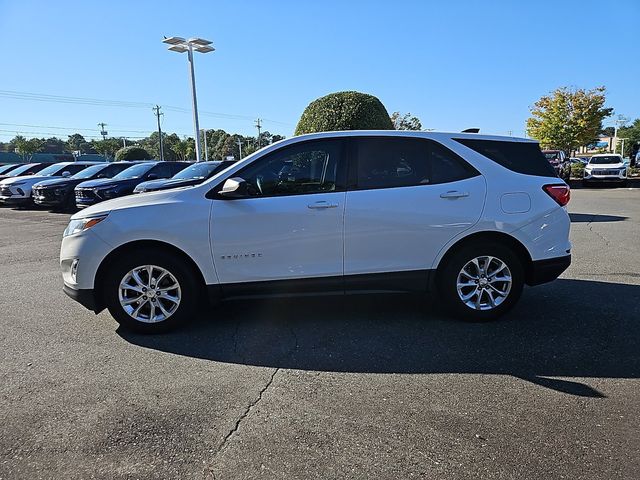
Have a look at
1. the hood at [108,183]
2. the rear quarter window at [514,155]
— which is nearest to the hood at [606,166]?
the hood at [108,183]

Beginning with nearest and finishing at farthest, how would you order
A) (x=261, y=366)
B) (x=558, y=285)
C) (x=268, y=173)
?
(x=261, y=366)
(x=268, y=173)
(x=558, y=285)

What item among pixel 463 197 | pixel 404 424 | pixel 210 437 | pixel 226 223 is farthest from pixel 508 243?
pixel 210 437

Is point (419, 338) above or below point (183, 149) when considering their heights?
below

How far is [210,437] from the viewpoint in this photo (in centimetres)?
277

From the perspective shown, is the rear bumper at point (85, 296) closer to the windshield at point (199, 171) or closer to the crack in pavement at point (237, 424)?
the crack in pavement at point (237, 424)

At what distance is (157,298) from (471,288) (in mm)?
3001

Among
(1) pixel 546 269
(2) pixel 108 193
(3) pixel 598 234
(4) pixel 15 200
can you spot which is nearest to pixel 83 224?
(1) pixel 546 269

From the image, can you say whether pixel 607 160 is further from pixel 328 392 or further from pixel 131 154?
pixel 131 154

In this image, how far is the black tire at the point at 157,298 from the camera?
4250 millimetres

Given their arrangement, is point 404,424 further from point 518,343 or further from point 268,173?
point 268,173

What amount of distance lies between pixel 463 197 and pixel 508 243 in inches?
26.4

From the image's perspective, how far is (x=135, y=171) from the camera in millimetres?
15586

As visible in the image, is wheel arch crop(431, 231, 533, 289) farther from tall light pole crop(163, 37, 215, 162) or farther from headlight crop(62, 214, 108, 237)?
tall light pole crop(163, 37, 215, 162)

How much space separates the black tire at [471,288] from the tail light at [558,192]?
68cm
